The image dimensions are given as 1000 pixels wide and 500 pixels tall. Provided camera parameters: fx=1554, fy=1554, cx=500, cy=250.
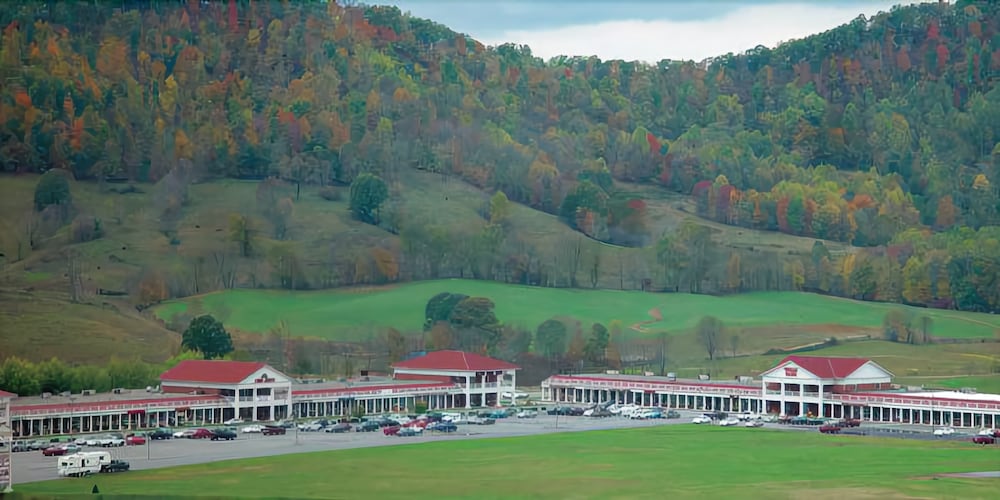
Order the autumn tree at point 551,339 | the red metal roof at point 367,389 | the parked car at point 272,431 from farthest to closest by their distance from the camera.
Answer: the autumn tree at point 551,339, the red metal roof at point 367,389, the parked car at point 272,431

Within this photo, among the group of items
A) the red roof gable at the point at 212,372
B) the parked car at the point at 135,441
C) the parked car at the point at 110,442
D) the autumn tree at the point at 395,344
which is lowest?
the autumn tree at the point at 395,344

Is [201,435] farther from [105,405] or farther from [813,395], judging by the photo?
[813,395]

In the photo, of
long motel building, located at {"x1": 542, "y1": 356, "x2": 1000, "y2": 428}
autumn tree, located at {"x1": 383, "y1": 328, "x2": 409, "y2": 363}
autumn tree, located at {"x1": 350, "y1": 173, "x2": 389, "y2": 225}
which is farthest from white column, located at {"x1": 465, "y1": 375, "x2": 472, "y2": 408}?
autumn tree, located at {"x1": 350, "y1": 173, "x2": 389, "y2": 225}

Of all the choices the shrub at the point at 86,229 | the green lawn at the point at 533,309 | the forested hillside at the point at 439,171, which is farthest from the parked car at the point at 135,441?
the shrub at the point at 86,229

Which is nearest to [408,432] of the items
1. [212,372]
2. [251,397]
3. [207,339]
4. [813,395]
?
[251,397]

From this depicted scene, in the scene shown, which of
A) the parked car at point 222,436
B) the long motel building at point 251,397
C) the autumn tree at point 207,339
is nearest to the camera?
the parked car at point 222,436

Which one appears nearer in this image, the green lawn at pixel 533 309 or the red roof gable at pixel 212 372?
the red roof gable at pixel 212 372

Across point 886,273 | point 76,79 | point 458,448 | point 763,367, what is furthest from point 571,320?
point 76,79

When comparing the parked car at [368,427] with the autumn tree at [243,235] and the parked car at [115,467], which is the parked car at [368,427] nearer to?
the parked car at [115,467]
